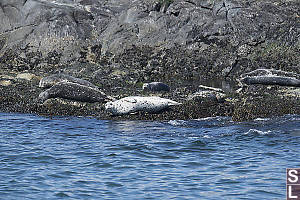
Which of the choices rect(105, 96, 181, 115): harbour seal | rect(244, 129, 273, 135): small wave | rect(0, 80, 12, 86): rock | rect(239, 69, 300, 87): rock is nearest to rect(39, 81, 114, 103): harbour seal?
rect(105, 96, 181, 115): harbour seal

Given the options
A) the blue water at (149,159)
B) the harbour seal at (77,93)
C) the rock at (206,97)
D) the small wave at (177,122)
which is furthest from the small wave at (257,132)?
the harbour seal at (77,93)

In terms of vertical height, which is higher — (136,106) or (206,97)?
(206,97)

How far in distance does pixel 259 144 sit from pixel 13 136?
687 centimetres

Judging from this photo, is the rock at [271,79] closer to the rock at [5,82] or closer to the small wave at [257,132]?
the small wave at [257,132]

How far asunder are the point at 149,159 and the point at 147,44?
1740 centimetres

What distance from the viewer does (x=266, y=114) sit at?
51.8 ft

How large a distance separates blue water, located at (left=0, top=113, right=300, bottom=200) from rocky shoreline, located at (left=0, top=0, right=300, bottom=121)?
4.98 m

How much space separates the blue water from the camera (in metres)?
8.65

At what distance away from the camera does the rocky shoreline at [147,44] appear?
23.3 meters

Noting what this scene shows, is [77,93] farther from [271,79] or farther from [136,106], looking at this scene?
[271,79]

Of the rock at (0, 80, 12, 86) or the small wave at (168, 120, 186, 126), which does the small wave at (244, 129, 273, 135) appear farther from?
the rock at (0, 80, 12, 86)

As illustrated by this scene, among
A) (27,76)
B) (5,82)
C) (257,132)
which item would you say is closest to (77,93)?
(5,82)

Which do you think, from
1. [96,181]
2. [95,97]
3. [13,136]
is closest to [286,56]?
[95,97]

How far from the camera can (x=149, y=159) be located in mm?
10734
